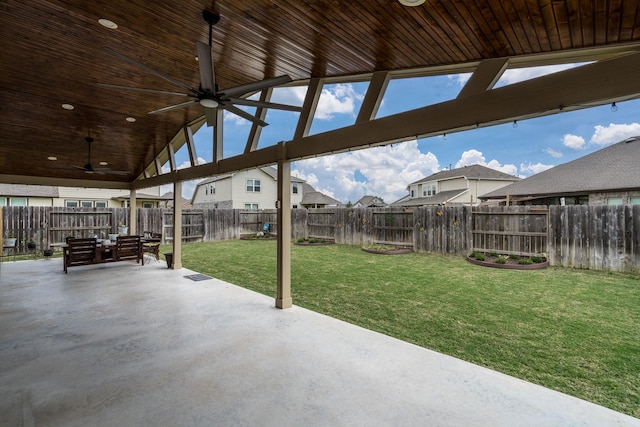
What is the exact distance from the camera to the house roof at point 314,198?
2663 centimetres

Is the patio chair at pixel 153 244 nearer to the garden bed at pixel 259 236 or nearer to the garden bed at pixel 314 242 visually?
the garden bed at pixel 314 242

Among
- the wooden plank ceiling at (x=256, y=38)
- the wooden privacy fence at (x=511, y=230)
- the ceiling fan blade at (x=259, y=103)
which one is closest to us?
the wooden plank ceiling at (x=256, y=38)

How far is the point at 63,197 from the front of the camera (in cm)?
1778

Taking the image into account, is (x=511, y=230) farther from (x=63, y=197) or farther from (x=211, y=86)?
(x=63, y=197)

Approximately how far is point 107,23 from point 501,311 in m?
5.94

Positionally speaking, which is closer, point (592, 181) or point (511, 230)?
point (511, 230)

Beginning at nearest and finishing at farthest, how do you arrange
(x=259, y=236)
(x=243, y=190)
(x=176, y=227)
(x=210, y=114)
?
(x=210, y=114) < (x=176, y=227) < (x=259, y=236) < (x=243, y=190)

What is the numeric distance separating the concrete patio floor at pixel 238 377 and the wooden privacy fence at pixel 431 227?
6185 millimetres

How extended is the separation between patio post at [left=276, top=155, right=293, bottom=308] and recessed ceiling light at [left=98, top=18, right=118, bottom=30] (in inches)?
92.9

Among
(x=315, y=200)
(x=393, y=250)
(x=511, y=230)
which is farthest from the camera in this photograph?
(x=315, y=200)

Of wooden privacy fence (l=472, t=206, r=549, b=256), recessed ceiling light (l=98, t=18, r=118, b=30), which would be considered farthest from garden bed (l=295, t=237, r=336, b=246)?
recessed ceiling light (l=98, t=18, r=118, b=30)

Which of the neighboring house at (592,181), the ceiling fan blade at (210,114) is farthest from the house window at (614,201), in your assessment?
the ceiling fan blade at (210,114)

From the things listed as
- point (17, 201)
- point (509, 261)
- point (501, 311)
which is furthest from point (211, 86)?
point (17, 201)

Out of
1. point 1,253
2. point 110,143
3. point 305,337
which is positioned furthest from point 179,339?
point 1,253
